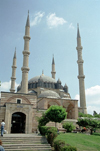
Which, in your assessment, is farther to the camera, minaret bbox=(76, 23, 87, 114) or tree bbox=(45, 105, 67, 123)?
minaret bbox=(76, 23, 87, 114)

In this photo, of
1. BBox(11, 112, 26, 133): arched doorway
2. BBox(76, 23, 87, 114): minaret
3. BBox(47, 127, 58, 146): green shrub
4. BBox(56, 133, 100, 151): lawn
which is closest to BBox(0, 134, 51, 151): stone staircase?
BBox(47, 127, 58, 146): green shrub

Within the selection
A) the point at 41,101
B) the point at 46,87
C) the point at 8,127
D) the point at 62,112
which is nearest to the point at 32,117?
the point at 8,127

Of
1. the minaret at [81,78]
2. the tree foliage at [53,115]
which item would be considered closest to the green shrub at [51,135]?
the tree foliage at [53,115]

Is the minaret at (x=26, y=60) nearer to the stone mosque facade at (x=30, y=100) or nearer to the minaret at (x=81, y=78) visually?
the stone mosque facade at (x=30, y=100)

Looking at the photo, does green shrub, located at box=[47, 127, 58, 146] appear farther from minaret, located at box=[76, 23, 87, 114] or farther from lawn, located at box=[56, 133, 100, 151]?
minaret, located at box=[76, 23, 87, 114]

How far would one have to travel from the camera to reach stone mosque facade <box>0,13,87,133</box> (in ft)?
56.3

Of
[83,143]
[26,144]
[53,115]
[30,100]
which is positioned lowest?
[83,143]

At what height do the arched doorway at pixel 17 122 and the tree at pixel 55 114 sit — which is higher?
the tree at pixel 55 114

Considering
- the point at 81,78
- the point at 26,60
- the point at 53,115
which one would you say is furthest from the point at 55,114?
the point at 81,78

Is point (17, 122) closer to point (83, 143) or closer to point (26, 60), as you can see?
point (83, 143)

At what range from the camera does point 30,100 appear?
20359 millimetres

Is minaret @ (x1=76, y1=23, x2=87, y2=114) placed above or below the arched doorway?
above

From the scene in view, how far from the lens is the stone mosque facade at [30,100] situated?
1716 cm

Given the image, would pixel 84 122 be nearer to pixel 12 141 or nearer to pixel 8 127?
pixel 8 127
